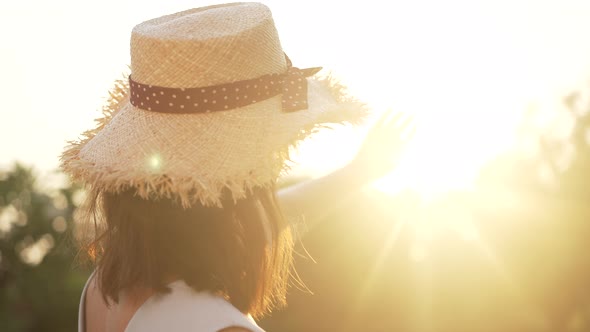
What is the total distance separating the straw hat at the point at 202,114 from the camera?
2363mm

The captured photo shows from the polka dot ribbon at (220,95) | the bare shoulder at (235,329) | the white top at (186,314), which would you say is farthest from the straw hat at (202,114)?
the bare shoulder at (235,329)

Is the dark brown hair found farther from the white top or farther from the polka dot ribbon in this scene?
the polka dot ribbon

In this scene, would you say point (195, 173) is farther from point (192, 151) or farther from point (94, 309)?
point (94, 309)

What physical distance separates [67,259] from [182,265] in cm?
1715

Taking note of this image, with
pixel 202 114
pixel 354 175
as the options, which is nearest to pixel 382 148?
pixel 354 175

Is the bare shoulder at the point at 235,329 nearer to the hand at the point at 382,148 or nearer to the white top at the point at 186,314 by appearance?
the white top at the point at 186,314

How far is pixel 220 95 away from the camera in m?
2.49

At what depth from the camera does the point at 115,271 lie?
2.38 metres

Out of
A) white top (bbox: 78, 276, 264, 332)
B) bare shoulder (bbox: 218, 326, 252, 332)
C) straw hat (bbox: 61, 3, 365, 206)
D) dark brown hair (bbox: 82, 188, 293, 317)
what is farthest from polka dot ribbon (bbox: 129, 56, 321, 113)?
bare shoulder (bbox: 218, 326, 252, 332)

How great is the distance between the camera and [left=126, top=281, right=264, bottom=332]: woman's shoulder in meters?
2.10

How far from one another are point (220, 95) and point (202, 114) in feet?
0.27

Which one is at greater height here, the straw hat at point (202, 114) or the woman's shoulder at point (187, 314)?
the straw hat at point (202, 114)

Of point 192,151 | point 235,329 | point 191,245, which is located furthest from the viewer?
point 192,151

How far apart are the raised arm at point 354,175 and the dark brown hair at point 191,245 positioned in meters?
0.87
